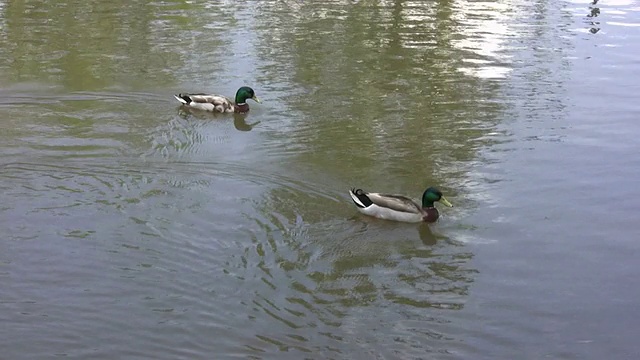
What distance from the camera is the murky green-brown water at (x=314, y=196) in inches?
380

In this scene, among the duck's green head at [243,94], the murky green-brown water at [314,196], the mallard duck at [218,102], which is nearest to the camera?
the murky green-brown water at [314,196]

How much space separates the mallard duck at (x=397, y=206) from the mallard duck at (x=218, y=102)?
4993 mm

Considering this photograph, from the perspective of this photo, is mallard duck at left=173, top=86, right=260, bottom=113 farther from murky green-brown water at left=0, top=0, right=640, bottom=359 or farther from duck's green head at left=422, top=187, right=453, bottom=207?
duck's green head at left=422, top=187, right=453, bottom=207

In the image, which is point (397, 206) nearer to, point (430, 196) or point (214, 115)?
point (430, 196)

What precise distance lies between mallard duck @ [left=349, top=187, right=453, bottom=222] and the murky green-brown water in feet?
0.62

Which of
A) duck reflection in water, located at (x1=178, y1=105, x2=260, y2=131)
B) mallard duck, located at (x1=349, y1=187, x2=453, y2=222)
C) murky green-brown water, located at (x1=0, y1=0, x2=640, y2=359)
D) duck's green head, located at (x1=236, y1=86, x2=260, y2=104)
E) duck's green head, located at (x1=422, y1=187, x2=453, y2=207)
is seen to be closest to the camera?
murky green-brown water, located at (x1=0, y1=0, x2=640, y2=359)

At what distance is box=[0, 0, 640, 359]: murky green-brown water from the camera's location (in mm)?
9656

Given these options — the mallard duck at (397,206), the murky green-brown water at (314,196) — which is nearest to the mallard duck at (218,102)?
the murky green-brown water at (314,196)

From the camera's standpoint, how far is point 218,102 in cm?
1708

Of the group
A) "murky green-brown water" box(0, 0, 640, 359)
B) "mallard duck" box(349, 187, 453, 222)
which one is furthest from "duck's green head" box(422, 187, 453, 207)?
"murky green-brown water" box(0, 0, 640, 359)

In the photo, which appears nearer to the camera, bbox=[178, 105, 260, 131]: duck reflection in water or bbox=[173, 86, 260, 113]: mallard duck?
bbox=[178, 105, 260, 131]: duck reflection in water

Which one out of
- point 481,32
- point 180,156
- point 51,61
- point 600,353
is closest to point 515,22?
point 481,32

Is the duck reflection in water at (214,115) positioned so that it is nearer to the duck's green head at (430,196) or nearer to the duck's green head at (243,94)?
the duck's green head at (243,94)

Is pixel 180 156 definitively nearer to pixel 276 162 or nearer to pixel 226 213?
pixel 276 162
